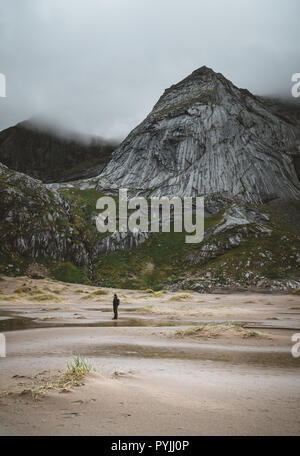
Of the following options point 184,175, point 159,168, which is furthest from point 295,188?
point 159,168

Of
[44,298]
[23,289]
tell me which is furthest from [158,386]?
[23,289]

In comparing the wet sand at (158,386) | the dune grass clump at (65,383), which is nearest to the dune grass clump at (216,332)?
the wet sand at (158,386)

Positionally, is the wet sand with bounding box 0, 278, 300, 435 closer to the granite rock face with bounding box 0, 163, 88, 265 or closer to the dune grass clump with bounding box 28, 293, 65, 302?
the dune grass clump with bounding box 28, 293, 65, 302

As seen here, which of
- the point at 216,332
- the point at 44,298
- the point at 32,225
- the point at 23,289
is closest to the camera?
the point at 216,332

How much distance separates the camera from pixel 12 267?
55875 mm

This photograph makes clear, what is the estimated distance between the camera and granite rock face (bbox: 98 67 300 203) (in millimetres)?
102500

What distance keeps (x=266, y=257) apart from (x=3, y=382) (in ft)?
191

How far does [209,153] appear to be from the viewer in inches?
4257

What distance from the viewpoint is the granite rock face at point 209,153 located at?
336ft

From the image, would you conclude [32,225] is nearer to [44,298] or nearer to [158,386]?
[44,298]

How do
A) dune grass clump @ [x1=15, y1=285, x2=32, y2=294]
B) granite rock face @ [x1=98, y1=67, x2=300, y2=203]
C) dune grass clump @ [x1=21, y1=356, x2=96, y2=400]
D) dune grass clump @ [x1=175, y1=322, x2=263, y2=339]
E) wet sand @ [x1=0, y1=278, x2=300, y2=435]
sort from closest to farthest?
wet sand @ [x1=0, y1=278, x2=300, y2=435], dune grass clump @ [x1=21, y1=356, x2=96, y2=400], dune grass clump @ [x1=175, y1=322, x2=263, y2=339], dune grass clump @ [x1=15, y1=285, x2=32, y2=294], granite rock face @ [x1=98, y1=67, x2=300, y2=203]

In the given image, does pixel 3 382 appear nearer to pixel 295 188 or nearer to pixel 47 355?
pixel 47 355

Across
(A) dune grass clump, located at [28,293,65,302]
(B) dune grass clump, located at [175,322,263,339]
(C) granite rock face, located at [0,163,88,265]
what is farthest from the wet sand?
(C) granite rock face, located at [0,163,88,265]

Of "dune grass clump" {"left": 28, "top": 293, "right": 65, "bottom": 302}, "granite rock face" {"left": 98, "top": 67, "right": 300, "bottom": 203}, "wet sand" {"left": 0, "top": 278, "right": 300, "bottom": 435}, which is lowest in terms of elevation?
"dune grass clump" {"left": 28, "top": 293, "right": 65, "bottom": 302}
